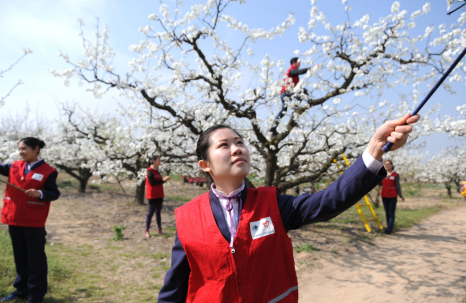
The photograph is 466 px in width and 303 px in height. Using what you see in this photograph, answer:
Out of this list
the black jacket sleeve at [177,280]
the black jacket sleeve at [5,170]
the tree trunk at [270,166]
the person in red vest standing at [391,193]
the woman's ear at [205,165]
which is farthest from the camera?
the person in red vest standing at [391,193]

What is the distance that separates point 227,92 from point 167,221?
393cm

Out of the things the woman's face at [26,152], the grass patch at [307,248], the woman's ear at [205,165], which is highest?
the woman's face at [26,152]

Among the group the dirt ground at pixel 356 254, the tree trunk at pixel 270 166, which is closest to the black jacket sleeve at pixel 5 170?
the dirt ground at pixel 356 254

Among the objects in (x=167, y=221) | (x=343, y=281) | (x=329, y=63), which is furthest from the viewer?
(x=167, y=221)

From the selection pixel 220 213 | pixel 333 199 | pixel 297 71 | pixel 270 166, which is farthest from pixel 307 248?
pixel 333 199

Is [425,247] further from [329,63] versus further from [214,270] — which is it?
[214,270]

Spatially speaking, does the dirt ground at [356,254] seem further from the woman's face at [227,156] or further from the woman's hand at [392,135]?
the woman's hand at [392,135]

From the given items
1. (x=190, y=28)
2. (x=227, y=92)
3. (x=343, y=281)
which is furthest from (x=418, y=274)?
(x=190, y=28)

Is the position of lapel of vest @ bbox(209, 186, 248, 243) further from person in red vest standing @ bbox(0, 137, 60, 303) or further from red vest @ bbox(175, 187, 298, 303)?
person in red vest standing @ bbox(0, 137, 60, 303)

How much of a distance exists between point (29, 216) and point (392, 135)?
352cm

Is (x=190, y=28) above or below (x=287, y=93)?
above

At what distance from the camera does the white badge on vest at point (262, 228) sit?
4.37 feet

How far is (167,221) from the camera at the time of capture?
799 cm

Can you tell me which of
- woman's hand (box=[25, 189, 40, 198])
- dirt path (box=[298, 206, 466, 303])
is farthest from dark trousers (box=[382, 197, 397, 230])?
woman's hand (box=[25, 189, 40, 198])
